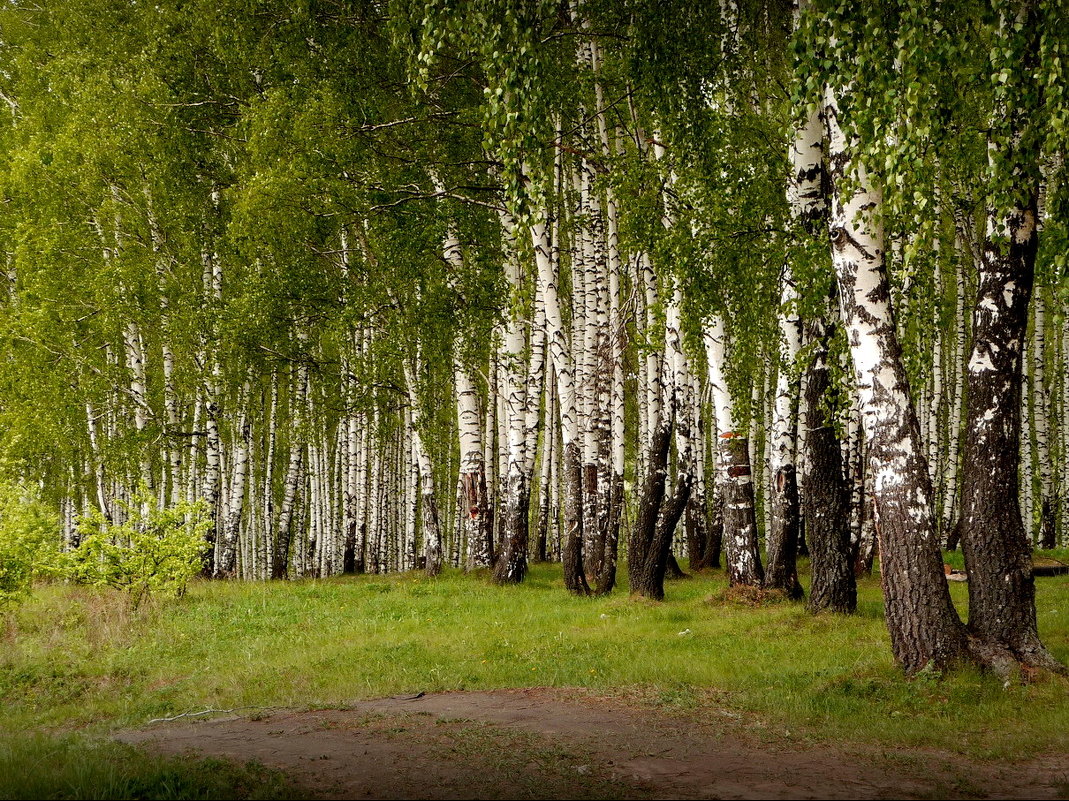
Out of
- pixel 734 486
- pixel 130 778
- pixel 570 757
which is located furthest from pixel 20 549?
pixel 734 486

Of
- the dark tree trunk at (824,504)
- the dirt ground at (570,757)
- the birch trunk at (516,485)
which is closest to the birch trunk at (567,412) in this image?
the birch trunk at (516,485)

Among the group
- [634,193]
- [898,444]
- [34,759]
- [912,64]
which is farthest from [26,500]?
[912,64]

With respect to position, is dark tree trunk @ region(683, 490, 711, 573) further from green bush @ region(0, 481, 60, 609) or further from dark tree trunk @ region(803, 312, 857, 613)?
green bush @ region(0, 481, 60, 609)

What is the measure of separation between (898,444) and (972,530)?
112 centimetres

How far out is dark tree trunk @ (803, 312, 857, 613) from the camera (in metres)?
11.2

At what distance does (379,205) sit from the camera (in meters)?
16.4

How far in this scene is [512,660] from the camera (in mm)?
10148

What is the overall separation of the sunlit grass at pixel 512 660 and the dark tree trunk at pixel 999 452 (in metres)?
0.77

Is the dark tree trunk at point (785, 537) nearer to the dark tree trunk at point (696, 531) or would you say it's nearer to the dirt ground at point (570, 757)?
the dirt ground at point (570, 757)

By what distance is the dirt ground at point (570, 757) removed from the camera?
519 cm

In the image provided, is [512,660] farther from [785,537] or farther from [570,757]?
[785,537]

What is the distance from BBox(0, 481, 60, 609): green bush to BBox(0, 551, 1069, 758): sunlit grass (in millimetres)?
772

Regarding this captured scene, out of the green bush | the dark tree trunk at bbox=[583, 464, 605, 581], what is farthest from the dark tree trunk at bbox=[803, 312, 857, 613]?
the green bush

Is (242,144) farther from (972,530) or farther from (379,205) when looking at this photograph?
(972,530)
